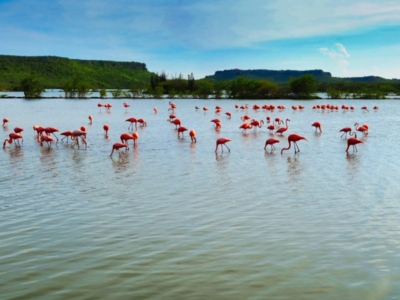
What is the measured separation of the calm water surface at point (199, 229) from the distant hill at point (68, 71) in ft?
414

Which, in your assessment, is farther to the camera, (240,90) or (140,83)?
(140,83)

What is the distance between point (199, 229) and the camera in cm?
692

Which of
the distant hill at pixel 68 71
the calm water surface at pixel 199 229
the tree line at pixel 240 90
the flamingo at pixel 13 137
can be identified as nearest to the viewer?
the calm water surface at pixel 199 229

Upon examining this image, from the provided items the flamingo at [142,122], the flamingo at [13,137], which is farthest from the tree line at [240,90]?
the flamingo at [13,137]

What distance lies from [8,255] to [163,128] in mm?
19394

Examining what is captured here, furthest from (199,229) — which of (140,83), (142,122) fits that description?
(140,83)

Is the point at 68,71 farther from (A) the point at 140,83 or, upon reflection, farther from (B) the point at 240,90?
(B) the point at 240,90

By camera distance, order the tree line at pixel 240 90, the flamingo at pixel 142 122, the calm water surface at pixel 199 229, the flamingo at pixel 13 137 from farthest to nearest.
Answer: the tree line at pixel 240 90
the flamingo at pixel 142 122
the flamingo at pixel 13 137
the calm water surface at pixel 199 229

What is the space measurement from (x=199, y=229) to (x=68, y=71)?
156m

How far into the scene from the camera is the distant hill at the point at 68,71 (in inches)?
5492

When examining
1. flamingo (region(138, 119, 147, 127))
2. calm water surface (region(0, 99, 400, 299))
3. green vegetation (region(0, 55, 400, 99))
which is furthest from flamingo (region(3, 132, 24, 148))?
green vegetation (region(0, 55, 400, 99))

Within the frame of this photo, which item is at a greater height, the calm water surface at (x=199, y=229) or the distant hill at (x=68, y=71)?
the distant hill at (x=68, y=71)

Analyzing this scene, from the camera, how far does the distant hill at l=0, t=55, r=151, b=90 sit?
5492 inches

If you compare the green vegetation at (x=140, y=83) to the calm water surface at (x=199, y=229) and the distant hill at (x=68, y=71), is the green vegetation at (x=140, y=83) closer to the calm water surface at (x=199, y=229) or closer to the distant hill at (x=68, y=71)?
the distant hill at (x=68, y=71)
